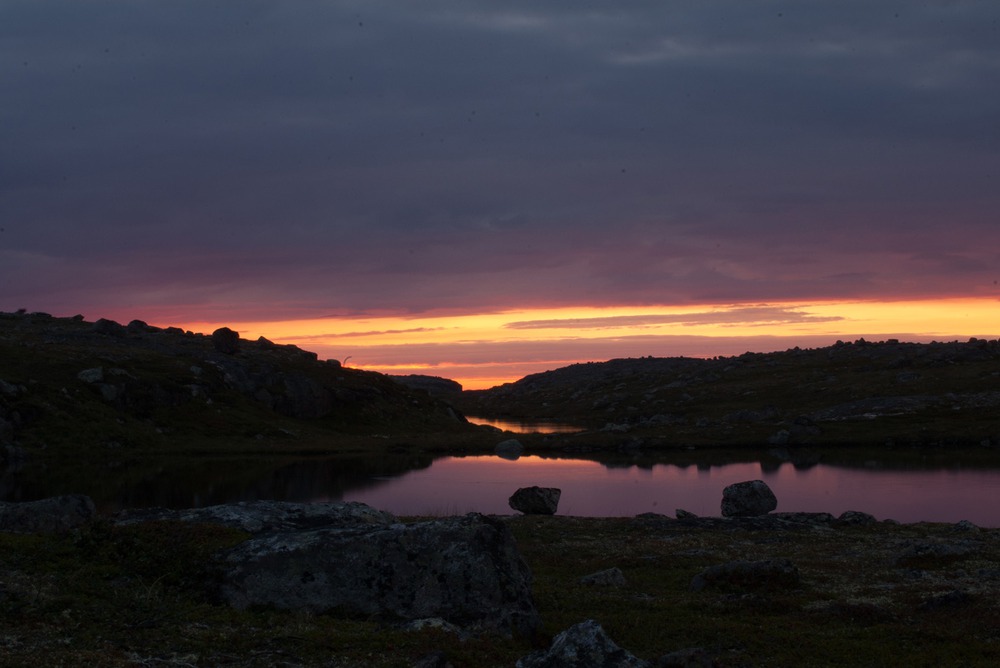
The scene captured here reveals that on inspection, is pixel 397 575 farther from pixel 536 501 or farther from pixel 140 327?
pixel 140 327

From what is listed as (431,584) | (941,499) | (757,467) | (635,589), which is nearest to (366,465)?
(757,467)

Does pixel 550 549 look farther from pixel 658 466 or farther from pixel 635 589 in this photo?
pixel 658 466

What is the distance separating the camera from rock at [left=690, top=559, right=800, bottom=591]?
98.0 feet

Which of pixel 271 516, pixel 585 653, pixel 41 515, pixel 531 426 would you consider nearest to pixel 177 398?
pixel 531 426

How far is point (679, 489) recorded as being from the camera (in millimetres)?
80500

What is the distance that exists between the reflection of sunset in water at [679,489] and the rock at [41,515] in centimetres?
2716

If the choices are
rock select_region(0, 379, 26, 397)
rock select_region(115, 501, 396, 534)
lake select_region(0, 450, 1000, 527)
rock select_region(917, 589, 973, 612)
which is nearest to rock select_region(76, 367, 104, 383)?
rock select_region(0, 379, 26, 397)

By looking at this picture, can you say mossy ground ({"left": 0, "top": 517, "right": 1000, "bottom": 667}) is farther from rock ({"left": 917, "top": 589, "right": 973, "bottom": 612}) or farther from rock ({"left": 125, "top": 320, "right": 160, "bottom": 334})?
rock ({"left": 125, "top": 320, "right": 160, "bottom": 334})

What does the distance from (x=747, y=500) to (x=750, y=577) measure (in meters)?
28.7

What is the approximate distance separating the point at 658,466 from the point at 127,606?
86.3 meters

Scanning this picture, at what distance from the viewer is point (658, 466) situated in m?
102

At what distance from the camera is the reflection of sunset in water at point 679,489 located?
66375 millimetres

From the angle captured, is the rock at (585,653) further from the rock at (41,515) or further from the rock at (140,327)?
the rock at (140,327)

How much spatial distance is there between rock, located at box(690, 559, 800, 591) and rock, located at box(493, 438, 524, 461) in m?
83.4
